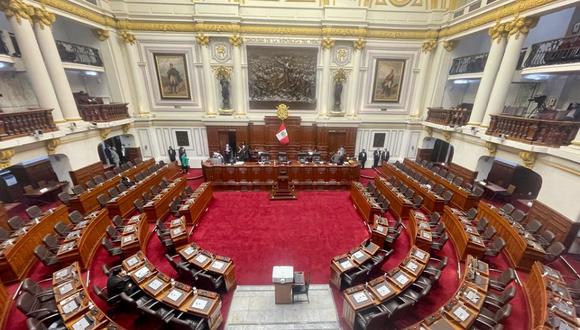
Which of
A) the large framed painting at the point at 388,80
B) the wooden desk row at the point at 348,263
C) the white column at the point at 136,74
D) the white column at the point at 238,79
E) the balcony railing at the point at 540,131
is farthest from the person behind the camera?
the large framed painting at the point at 388,80

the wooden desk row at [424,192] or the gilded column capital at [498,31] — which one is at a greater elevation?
the gilded column capital at [498,31]

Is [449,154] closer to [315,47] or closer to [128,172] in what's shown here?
[315,47]

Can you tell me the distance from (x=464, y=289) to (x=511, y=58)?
9.95 metres

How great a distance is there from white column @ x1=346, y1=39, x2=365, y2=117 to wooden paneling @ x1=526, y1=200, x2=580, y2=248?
10.1 meters

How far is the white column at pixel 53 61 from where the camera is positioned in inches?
362

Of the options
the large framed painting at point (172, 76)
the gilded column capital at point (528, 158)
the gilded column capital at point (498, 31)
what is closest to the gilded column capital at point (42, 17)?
the large framed painting at point (172, 76)

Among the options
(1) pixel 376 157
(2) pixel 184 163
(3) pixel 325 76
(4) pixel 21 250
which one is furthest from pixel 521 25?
(4) pixel 21 250

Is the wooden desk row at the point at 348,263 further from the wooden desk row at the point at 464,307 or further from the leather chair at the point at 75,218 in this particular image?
the leather chair at the point at 75,218

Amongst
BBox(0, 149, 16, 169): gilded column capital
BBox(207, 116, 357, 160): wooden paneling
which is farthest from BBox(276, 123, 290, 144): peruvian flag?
BBox(0, 149, 16, 169): gilded column capital

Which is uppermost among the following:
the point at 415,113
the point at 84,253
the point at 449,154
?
the point at 415,113

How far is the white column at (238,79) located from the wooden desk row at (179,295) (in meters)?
11.3

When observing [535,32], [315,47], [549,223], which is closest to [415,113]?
[535,32]

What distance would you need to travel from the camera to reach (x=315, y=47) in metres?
14.4

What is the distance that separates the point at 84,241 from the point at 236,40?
1244cm
